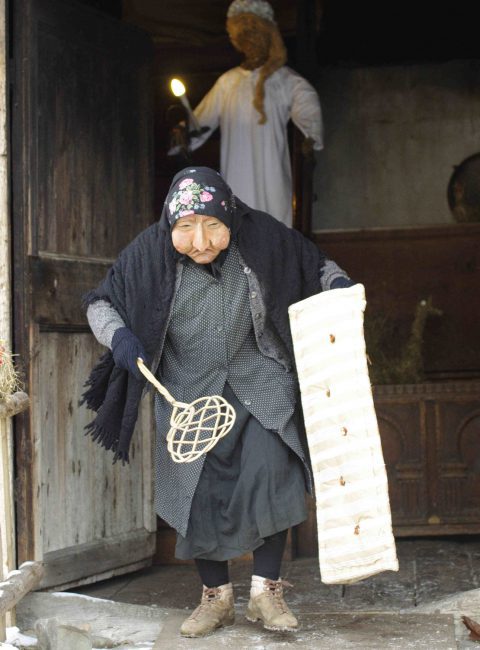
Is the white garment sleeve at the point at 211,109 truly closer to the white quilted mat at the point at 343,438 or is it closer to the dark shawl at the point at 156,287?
the dark shawl at the point at 156,287

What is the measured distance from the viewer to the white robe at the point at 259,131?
21.3 ft

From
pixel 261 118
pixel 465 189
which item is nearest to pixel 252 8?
pixel 261 118

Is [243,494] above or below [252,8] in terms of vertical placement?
below

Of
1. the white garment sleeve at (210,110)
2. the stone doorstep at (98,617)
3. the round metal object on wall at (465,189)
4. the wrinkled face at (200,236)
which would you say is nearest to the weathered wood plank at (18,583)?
the stone doorstep at (98,617)

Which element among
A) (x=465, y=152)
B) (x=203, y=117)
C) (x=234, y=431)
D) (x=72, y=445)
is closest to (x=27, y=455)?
(x=72, y=445)

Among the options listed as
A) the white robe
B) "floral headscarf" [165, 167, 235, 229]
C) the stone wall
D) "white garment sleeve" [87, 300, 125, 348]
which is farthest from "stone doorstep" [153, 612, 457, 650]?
the stone wall

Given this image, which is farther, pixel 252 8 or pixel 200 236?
pixel 252 8

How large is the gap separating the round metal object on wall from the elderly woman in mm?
3748

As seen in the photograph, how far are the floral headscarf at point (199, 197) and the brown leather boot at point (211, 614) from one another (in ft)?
4.55

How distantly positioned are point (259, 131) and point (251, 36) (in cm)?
53

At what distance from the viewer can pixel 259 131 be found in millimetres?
6547

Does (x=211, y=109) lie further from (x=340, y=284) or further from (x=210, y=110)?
(x=340, y=284)

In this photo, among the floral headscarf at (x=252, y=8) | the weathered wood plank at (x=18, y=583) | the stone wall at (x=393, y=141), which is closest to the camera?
the weathered wood plank at (x=18, y=583)

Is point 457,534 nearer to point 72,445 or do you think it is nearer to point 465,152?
point 72,445
